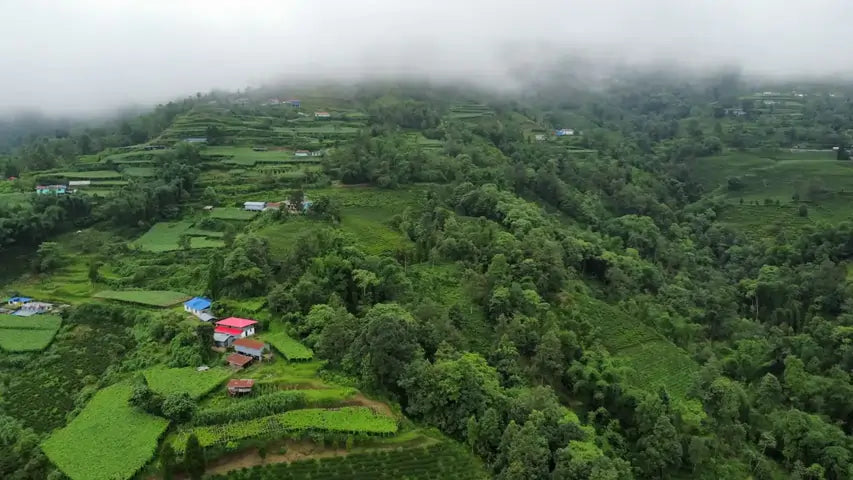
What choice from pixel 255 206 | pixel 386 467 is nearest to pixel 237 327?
pixel 386 467

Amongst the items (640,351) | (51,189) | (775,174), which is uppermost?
(51,189)

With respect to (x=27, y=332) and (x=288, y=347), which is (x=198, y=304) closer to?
(x=288, y=347)

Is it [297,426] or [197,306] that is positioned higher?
[197,306]

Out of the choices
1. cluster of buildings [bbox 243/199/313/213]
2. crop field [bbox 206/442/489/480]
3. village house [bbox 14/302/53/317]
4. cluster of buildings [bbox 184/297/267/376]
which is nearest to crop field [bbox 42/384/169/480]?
crop field [bbox 206/442/489/480]

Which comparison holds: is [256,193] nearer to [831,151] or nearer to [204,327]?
[204,327]

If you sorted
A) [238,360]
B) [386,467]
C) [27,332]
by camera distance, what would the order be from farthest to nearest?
[27,332]
[238,360]
[386,467]

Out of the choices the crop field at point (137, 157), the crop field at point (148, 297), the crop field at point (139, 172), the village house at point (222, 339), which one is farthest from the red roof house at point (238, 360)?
the crop field at point (137, 157)

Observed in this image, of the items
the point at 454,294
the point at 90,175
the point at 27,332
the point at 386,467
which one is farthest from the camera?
the point at 90,175

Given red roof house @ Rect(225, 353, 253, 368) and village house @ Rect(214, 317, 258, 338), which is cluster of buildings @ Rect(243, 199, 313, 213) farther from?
red roof house @ Rect(225, 353, 253, 368)
